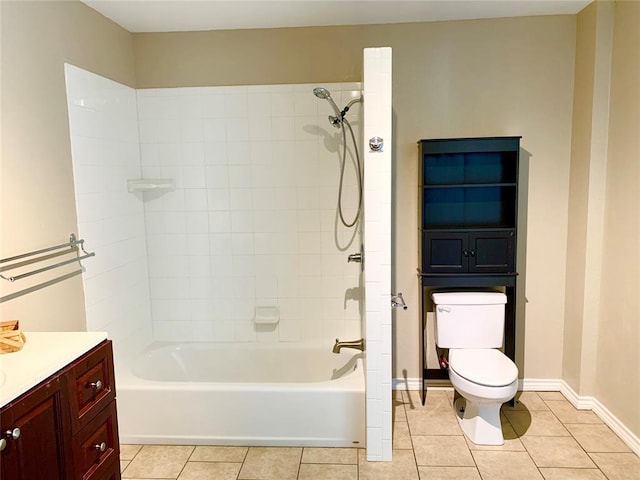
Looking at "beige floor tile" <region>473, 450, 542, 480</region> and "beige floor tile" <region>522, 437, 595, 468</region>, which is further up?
"beige floor tile" <region>522, 437, 595, 468</region>

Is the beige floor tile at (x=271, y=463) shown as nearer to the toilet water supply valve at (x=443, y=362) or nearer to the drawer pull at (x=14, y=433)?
the toilet water supply valve at (x=443, y=362)

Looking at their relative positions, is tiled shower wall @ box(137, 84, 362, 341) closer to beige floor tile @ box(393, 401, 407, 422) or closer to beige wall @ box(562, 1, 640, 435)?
beige floor tile @ box(393, 401, 407, 422)

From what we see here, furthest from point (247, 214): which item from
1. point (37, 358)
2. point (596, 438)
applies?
point (596, 438)

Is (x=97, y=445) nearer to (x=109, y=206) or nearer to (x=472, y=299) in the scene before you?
(x=109, y=206)

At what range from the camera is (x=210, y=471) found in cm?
238

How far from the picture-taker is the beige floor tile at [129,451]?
2.52 metres

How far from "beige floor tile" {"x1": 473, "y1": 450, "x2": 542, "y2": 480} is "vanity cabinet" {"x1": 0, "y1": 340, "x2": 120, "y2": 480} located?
5.65ft

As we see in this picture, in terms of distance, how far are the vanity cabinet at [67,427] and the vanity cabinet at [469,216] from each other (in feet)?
6.23

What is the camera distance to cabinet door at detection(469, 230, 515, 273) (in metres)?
2.84

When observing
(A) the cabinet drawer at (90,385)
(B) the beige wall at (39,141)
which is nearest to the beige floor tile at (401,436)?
(A) the cabinet drawer at (90,385)

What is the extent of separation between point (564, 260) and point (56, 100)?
306cm

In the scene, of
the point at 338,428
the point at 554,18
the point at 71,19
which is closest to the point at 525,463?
the point at 338,428

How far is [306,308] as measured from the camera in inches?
125

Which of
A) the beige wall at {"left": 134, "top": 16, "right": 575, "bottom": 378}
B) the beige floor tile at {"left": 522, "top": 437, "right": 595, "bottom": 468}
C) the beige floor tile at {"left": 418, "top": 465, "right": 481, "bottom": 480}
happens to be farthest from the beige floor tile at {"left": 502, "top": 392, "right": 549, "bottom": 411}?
the beige floor tile at {"left": 418, "top": 465, "right": 481, "bottom": 480}
